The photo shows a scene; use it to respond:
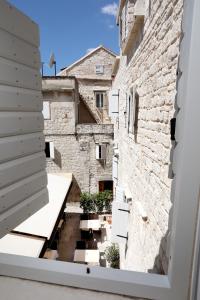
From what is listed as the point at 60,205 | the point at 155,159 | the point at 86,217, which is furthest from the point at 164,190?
the point at 86,217

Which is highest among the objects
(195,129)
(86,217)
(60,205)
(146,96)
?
(146,96)

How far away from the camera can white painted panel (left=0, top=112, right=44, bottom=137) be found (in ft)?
5.72

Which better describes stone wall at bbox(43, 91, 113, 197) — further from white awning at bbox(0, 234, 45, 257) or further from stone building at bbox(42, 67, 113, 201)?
white awning at bbox(0, 234, 45, 257)

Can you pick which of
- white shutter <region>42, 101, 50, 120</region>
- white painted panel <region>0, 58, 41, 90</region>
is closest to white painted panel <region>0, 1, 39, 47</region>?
white painted panel <region>0, 58, 41, 90</region>

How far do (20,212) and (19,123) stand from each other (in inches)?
31.3

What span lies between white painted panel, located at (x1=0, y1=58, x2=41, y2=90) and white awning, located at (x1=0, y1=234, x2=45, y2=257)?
1.97 metres

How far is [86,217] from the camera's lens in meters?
13.7

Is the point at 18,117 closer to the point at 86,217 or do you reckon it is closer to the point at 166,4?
the point at 166,4

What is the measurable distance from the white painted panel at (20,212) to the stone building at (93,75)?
17621mm

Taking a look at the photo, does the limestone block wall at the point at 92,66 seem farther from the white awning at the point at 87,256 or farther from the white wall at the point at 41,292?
the white wall at the point at 41,292

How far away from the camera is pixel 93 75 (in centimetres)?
1939

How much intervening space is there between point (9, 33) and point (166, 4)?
178 centimetres

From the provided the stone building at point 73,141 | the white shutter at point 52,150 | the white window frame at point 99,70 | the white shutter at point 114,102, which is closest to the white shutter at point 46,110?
the stone building at point 73,141

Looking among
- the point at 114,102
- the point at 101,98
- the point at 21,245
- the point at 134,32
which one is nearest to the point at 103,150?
the point at 101,98
